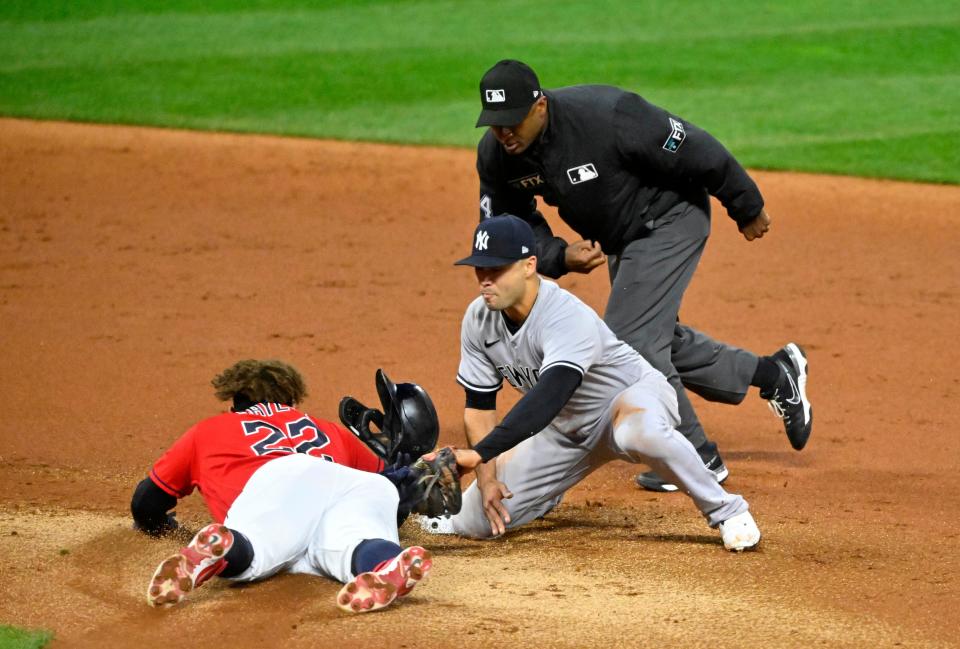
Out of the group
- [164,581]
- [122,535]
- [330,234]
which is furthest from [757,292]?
[164,581]

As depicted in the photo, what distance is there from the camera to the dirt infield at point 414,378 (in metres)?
4.03

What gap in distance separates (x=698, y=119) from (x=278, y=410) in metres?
8.96

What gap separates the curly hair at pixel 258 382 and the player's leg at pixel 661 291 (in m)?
1.41

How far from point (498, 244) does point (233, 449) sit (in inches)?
44.6

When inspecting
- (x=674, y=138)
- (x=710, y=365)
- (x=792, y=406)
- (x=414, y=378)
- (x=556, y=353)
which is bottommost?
(x=414, y=378)

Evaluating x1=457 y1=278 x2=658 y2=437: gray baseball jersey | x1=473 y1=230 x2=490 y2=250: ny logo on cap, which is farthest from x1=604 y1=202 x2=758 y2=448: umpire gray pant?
x1=473 y1=230 x2=490 y2=250: ny logo on cap

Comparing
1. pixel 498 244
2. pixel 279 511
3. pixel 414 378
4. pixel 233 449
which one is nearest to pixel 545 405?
pixel 498 244

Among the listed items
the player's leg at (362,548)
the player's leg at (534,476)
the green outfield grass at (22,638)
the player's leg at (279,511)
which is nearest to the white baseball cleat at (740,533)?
the player's leg at (534,476)

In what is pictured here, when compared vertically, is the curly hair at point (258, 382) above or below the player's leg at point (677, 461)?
above

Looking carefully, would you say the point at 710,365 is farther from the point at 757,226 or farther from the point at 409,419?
the point at 409,419

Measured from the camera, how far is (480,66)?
15.2m

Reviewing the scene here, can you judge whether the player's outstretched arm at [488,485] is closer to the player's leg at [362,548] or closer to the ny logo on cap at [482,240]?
the player's leg at [362,548]

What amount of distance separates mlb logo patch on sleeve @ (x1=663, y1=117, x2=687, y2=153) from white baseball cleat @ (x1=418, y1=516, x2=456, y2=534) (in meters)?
1.72

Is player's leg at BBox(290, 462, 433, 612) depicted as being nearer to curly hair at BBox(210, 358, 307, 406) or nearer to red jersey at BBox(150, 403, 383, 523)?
red jersey at BBox(150, 403, 383, 523)
